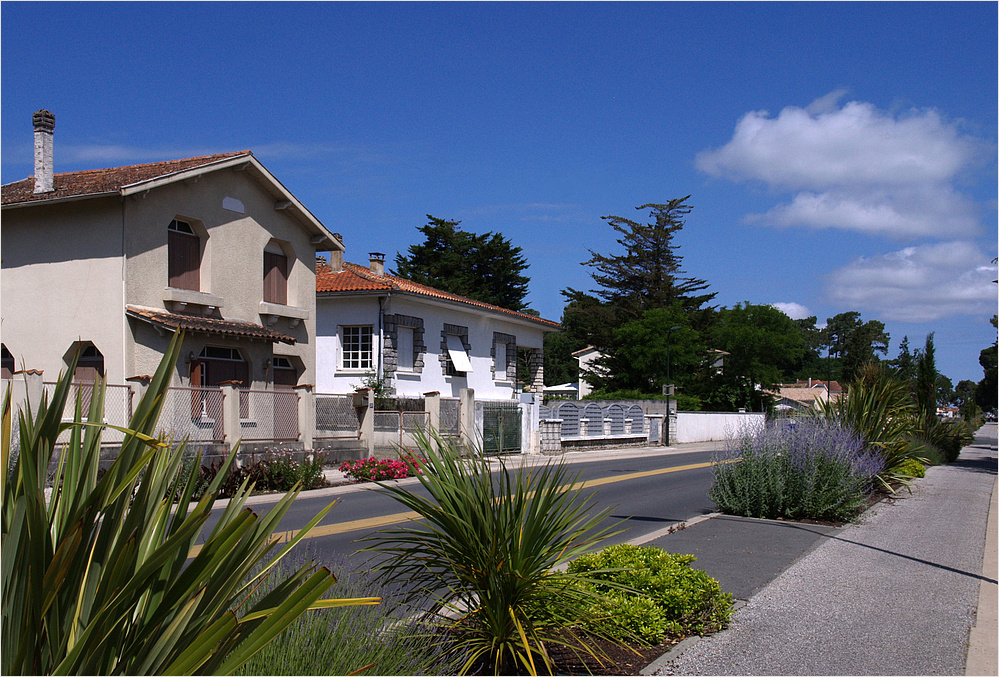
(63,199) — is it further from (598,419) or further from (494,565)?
(598,419)

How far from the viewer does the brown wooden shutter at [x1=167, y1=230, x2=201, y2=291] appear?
20.8 metres

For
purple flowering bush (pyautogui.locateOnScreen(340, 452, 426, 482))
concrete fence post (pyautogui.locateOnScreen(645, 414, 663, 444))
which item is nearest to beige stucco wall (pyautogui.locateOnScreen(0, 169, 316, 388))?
purple flowering bush (pyautogui.locateOnScreen(340, 452, 426, 482))

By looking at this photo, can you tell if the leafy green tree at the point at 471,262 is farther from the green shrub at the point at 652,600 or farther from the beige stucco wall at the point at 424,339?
the green shrub at the point at 652,600

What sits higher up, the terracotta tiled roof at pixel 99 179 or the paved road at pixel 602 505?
the terracotta tiled roof at pixel 99 179

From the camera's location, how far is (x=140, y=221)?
19.6 m

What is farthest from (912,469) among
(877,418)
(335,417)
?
(335,417)

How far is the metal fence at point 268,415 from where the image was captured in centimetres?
1873

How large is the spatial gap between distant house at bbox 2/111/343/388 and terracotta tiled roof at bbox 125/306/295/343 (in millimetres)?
42

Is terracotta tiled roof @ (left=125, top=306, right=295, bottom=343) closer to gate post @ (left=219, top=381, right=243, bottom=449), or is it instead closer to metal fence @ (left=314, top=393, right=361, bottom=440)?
gate post @ (left=219, top=381, right=243, bottom=449)

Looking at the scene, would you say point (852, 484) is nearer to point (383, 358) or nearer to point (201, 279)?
point (201, 279)

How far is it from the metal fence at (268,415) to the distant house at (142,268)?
1680 millimetres

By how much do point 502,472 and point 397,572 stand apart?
0.96 metres

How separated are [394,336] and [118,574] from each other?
1041 inches

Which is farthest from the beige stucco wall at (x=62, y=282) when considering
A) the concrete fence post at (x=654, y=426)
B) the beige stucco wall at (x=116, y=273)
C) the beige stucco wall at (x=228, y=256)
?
the concrete fence post at (x=654, y=426)
